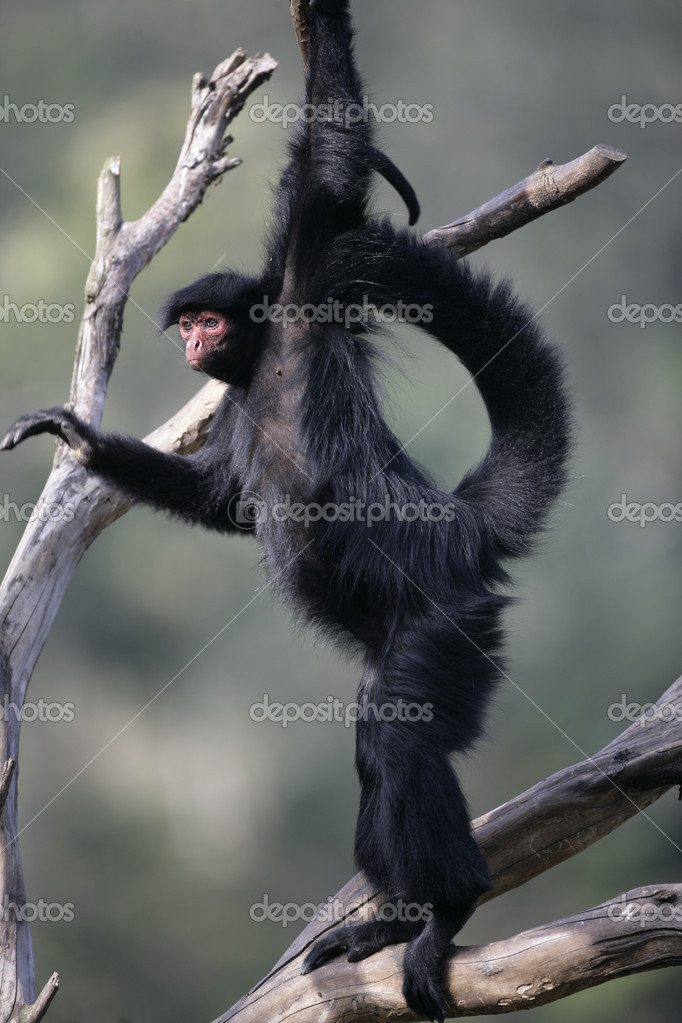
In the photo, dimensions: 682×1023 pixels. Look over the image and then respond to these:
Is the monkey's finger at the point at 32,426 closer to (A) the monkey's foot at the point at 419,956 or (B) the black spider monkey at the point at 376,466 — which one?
(B) the black spider monkey at the point at 376,466

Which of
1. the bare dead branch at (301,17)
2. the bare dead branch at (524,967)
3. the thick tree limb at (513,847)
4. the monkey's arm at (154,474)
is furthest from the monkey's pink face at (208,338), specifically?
the bare dead branch at (524,967)

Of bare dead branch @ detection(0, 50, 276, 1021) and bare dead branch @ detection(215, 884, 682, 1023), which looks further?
bare dead branch @ detection(0, 50, 276, 1021)

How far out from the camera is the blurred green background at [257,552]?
827cm

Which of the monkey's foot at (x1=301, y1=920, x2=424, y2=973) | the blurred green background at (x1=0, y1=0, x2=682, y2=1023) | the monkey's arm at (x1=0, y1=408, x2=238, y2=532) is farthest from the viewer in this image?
the blurred green background at (x1=0, y1=0, x2=682, y2=1023)

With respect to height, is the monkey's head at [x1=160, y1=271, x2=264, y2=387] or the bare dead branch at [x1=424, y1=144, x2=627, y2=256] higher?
the bare dead branch at [x1=424, y1=144, x2=627, y2=256]

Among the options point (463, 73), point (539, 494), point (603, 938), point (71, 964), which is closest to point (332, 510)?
point (539, 494)

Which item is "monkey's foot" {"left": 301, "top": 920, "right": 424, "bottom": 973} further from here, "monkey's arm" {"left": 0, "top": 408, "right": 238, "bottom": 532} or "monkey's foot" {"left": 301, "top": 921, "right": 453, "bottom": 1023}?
"monkey's arm" {"left": 0, "top": 408, "right": 238, "bottom": 532}

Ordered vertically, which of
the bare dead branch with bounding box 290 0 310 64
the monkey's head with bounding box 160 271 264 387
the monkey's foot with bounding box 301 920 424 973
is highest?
the bare dead branch with bounding box 290 0 310 64

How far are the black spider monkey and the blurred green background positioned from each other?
4203mm

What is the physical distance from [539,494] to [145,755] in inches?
223

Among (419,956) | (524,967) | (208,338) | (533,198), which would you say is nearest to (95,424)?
(208,338)

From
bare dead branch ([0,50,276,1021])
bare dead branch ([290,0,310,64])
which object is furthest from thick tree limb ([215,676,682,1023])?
bare dead branch ([290,0,310,64])

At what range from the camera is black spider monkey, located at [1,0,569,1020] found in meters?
3.69

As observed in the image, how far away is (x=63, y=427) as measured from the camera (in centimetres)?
446
